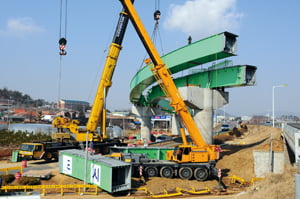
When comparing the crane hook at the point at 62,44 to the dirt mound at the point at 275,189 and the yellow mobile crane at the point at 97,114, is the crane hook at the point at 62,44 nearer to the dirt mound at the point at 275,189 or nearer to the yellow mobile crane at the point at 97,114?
the yellow mobile crane at the point at 97,114

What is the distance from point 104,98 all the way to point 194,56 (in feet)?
38.3

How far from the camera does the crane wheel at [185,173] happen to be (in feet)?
73.8

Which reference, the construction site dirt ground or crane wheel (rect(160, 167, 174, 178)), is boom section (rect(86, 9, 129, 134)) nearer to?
the construction site dirt ground

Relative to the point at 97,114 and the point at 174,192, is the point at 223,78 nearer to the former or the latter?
the point at 174,192

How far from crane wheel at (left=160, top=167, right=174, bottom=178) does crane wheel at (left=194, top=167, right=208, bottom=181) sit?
2070mm

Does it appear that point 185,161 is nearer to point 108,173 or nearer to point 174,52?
point 108,173

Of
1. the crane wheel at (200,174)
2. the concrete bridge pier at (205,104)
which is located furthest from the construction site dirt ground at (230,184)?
the concrete bridge pier at (205,104)

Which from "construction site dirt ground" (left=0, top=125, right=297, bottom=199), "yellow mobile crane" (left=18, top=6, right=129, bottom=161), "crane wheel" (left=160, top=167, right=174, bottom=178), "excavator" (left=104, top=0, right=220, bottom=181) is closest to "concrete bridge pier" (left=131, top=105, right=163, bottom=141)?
"yellow mobile crane" (left=18, top=6, right=129, bottom=161)

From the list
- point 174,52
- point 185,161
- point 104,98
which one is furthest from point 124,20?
point 185,161

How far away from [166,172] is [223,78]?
12.7 metres

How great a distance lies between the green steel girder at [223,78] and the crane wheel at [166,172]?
38.4 feet

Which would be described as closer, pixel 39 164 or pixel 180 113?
pixel 180 113

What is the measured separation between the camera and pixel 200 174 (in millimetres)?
22453

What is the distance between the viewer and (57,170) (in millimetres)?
24188
